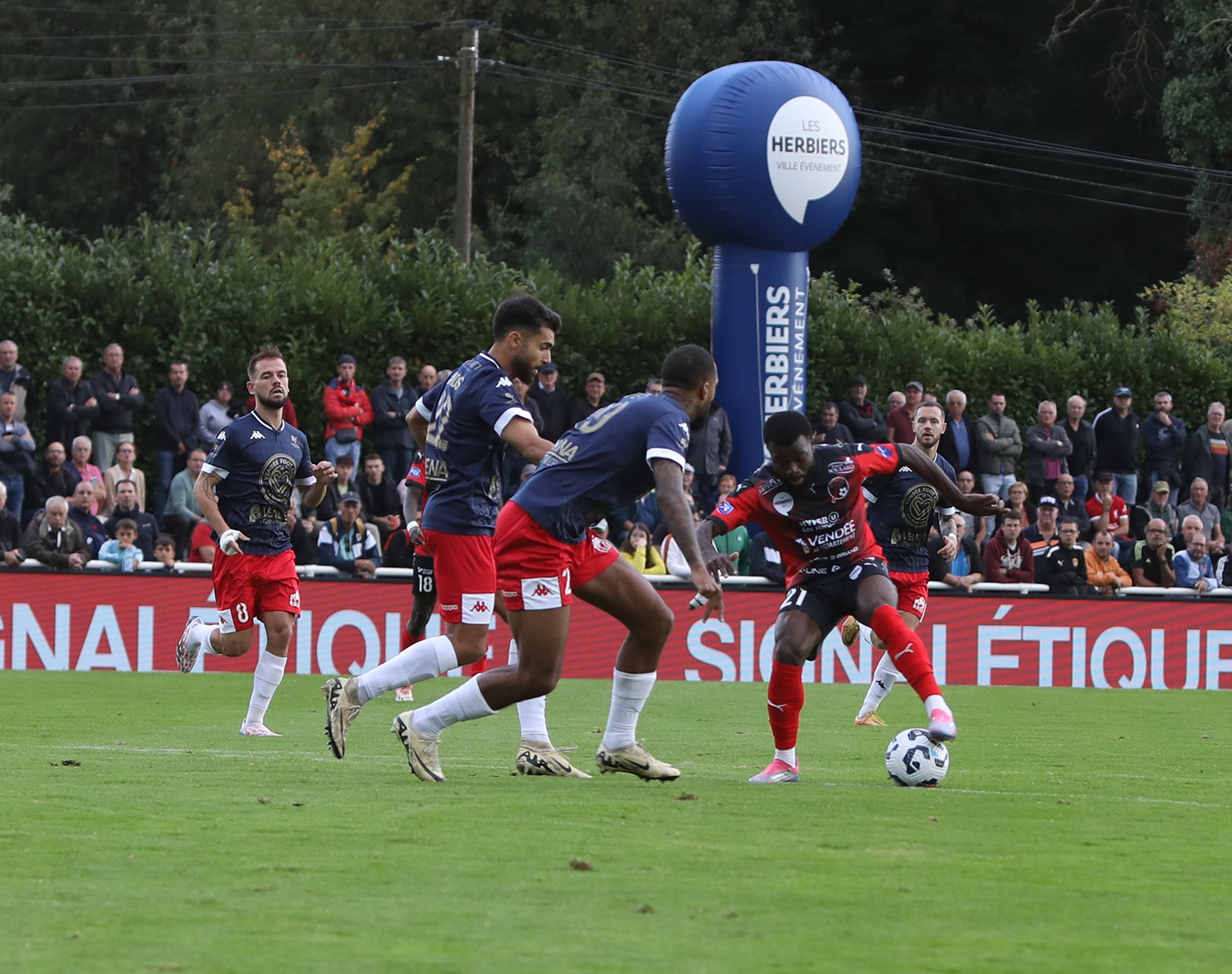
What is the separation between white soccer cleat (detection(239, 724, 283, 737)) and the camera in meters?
11.8

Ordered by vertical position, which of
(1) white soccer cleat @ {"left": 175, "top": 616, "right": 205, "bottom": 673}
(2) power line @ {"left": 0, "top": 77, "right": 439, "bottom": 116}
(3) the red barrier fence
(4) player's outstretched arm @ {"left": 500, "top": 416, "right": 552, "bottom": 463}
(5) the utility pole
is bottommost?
(3) the red barrier fence

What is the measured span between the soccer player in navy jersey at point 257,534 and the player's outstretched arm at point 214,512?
0.01m

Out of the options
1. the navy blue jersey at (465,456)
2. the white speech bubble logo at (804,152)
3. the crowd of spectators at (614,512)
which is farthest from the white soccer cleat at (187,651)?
the white speech bubble logo at (804,152)

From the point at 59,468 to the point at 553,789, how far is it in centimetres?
1277

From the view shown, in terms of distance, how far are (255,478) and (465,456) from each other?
2.71 metres

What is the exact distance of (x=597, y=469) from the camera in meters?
8.58

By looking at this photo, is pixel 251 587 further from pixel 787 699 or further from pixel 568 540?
pixel 787 699

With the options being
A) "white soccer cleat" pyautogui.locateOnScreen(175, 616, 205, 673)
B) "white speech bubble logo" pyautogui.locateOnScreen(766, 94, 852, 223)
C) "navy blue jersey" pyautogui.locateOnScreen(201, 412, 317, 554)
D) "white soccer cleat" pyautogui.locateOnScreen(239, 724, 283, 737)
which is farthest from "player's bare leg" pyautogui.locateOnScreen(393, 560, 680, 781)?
Result: "white speech bubble logo" pyautogui.locateOnScreen(766, 94, 852, 223)

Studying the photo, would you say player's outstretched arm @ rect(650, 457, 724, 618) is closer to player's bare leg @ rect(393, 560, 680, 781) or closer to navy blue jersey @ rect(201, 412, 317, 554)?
player's bare leg @ rect(393, 560, 680, 781)

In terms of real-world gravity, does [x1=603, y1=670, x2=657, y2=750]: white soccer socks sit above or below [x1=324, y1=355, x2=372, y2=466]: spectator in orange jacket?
below

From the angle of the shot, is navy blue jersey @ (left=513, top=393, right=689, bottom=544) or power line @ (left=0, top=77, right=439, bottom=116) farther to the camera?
power line @ (left=0, top=77, right=439, bottom=116)

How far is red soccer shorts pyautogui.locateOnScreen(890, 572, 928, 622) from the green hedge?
11.9 metres

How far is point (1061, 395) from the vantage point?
27750 millimetres

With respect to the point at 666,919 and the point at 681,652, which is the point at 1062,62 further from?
the point at 666,919
